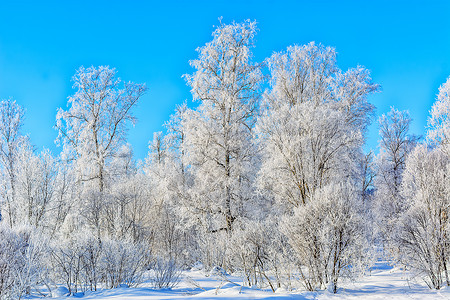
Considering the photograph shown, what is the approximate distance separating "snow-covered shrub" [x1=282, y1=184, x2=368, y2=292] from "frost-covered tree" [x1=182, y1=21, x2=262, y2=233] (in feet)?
20.5

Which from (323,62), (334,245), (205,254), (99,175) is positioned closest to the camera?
(334,245)

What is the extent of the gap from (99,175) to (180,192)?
4339 millimetres

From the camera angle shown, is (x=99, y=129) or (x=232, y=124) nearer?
(x=232, y=124)

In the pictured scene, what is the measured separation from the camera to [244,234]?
9766 millimetres

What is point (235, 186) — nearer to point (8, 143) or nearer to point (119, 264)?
point (119, 264)

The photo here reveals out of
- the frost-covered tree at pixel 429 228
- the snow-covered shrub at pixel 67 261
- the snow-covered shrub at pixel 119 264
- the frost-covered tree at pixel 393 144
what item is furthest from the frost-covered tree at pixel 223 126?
the frost-covered tree at pixel 393 144

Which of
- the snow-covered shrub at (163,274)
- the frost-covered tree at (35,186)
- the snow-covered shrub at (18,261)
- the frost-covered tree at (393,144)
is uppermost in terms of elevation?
the frost-covered tree at (393,144)

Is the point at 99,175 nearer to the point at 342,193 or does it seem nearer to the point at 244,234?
the point at 244,234

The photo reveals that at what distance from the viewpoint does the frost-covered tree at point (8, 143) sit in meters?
13.7

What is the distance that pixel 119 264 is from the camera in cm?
932

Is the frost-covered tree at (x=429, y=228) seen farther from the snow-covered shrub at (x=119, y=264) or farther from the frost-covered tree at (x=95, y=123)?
the frost-covered tree at (x=95, y=123)

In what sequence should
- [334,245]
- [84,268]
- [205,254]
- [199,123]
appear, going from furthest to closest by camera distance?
[199,123], [205,254], [84,268], [334,245]

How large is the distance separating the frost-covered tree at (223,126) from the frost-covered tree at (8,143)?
746 centimetres

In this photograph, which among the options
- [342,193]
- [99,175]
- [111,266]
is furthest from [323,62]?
[111,266]
